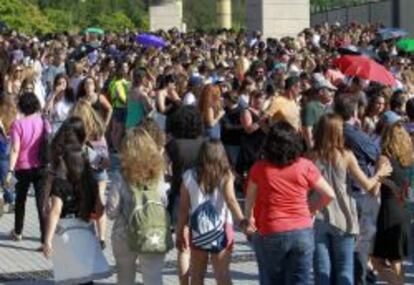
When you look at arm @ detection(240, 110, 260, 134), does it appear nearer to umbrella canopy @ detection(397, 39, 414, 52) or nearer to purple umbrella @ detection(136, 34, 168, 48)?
umbrella canopy @ detection(397, 39, 414, 52)

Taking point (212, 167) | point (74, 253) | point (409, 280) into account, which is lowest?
point (409, 280)

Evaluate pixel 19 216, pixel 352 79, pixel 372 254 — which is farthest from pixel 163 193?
pixel 352 79

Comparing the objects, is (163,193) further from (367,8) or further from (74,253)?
(367,8)

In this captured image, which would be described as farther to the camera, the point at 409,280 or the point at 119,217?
the point at 409,280

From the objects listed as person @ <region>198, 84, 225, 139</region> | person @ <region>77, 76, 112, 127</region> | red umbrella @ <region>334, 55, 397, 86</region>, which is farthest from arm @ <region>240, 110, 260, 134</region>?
person @ <region>77, 76, 112, 127</region>

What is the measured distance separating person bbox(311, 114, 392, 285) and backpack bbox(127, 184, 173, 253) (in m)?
1.21

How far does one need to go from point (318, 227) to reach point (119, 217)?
5.08 ft

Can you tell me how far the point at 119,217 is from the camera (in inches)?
322

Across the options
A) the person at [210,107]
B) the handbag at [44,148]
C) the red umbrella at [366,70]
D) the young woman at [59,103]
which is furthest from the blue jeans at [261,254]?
the red umbrella at [366,70]

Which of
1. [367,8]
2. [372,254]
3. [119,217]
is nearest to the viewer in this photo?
[119,217]

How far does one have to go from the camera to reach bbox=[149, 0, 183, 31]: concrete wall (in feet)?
156

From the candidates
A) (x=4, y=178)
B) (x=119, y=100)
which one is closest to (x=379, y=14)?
(x=119, y=100)

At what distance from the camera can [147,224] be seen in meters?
8.03

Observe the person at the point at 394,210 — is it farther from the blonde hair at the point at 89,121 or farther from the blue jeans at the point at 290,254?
Answer: the blonde hair at the point at 89,121
